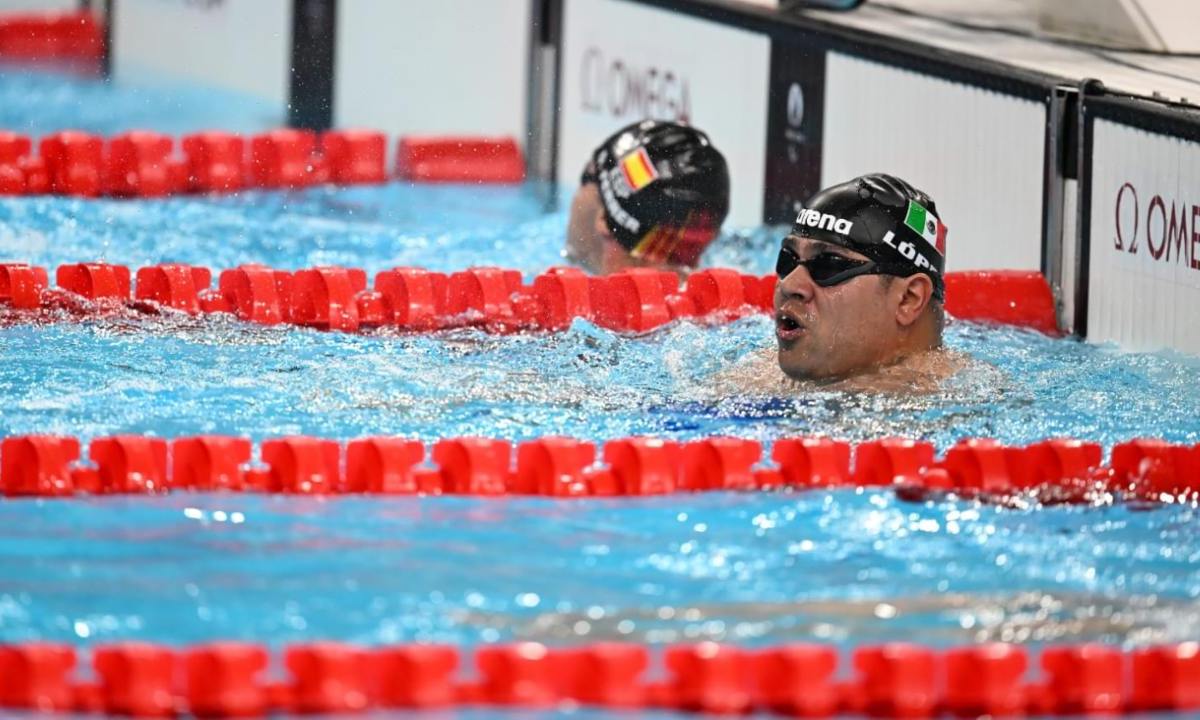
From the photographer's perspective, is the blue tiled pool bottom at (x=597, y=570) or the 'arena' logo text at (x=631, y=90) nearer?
the blue tiled pool bottom at (x=597, y=570)

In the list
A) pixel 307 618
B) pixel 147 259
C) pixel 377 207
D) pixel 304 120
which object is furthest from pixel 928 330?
pixel 304 120

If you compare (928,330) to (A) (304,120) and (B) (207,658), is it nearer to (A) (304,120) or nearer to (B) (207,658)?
(B) (207,658)

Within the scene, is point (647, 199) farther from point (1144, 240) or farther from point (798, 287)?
point (1144, 240)

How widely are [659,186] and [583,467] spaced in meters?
1.93

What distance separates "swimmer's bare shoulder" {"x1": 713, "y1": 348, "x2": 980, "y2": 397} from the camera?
15.5 feet

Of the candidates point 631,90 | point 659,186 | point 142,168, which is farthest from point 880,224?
point 142,168

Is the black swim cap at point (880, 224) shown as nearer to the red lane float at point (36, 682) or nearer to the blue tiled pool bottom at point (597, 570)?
the blue tiled pool bottom at point (597, 570)

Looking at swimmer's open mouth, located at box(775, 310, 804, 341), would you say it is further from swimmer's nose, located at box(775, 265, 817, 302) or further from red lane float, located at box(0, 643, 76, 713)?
red lane float, located at box(0, 643, 76, 713)

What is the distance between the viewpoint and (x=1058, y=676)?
3.01m

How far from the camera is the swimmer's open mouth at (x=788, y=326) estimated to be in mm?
4742

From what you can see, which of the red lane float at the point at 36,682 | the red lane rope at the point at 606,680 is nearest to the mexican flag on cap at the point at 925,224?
the red lane rope at the point at 606,680

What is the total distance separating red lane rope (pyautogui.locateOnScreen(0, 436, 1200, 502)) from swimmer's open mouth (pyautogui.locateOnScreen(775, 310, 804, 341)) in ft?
1.83

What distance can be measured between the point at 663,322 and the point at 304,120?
15.0 ft

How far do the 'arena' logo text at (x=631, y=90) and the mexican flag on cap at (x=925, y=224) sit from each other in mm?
2797
